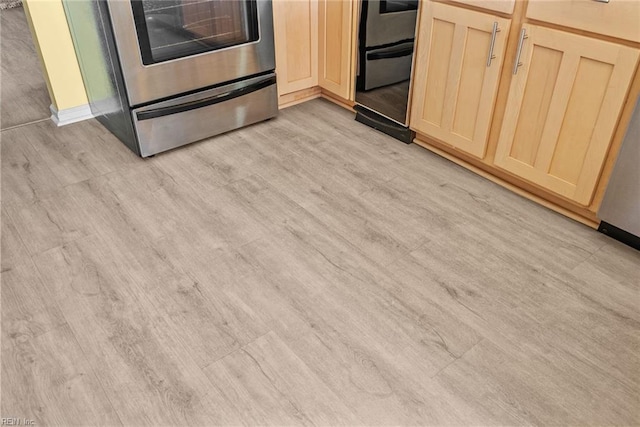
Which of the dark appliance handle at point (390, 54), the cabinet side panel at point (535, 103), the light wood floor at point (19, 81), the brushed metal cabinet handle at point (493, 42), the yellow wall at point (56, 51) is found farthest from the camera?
the light wood floor at point (19, 81)

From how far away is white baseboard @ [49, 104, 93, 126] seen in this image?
2.85 meters

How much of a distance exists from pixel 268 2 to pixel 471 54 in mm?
1005

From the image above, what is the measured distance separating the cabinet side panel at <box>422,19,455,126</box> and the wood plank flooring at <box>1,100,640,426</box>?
9.0 inches

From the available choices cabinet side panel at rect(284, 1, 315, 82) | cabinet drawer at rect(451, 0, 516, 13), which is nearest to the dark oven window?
cabinet side panel at rect(284, 1, 315, 82)

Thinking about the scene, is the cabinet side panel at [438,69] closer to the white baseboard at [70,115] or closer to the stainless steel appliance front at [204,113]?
the stainless steel appliance front at [204,113]

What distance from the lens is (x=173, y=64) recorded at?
7.78ft

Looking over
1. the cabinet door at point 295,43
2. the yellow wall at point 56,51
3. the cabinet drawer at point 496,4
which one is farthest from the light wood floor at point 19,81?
the cabinet drawer at point 496,4

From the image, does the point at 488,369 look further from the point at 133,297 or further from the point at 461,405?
the point at 133,297

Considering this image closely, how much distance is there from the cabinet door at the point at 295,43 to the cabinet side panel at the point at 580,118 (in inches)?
57.5

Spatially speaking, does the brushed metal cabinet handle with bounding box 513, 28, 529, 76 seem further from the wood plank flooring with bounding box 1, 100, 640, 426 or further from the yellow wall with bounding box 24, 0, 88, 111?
the yellow wall with bounding box 24, 0, 88, 111

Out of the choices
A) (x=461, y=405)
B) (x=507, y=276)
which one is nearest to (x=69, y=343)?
(x=461, y=405)

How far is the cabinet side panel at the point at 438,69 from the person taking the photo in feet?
7.52

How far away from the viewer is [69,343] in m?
1.61

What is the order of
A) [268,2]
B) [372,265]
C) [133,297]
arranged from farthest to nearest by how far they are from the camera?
[268,2] → [372,265] → [133,297]
